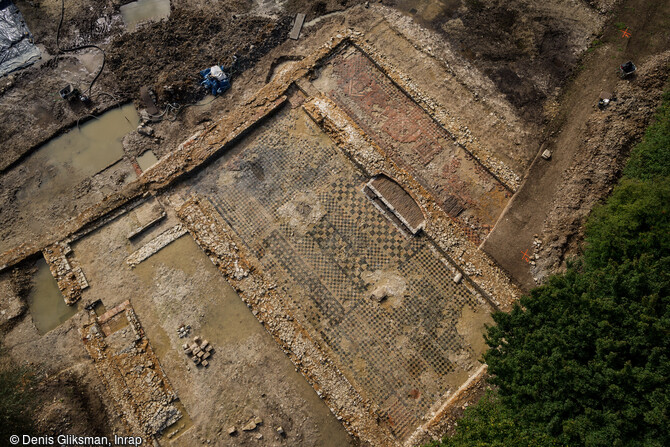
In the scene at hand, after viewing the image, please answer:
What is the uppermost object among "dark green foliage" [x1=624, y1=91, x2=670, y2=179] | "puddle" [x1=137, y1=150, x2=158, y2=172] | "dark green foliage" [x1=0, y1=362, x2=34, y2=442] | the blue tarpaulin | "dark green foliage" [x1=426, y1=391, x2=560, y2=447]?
the blue tarpaulin

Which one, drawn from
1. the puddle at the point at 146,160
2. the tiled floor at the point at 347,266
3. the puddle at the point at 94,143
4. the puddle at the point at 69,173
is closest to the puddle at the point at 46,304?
the puddle at the point at 69,173

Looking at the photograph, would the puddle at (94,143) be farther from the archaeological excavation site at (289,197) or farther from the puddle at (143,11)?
the puddle at (143,11)

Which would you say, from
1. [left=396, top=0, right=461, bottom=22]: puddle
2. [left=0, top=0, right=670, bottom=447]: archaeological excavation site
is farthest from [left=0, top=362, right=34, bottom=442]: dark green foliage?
[left=396, top=0, right=461, bottom=22]: puddle

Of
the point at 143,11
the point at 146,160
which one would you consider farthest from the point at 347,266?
the point at 143,11

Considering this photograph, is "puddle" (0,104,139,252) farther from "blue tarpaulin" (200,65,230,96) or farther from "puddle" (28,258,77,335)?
"blue tarpaulin" (200,65,230,96)

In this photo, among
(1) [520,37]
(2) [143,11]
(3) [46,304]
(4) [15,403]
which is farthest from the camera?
(2) [143,11]

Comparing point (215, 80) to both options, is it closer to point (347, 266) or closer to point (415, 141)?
point (415, 141)
